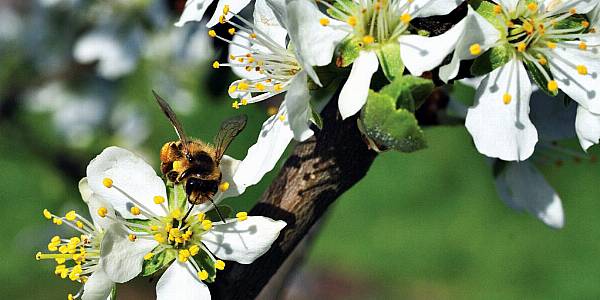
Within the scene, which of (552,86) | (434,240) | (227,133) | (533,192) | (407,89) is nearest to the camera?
(407,89)

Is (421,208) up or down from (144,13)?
down

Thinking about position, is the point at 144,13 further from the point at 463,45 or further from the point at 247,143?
the point at 463,45

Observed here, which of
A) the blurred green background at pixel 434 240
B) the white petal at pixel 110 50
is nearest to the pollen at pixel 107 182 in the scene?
the white petal at pixel 110 50

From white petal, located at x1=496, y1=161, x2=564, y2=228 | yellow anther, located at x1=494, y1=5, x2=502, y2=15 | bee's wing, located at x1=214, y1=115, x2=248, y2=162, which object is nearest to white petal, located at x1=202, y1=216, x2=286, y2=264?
bee's wing, located at x1=214, y1=115, x2=248, y2=162

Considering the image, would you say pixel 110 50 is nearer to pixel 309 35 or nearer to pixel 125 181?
pixel 125 181

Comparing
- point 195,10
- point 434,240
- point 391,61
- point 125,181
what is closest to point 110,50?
point 195,10

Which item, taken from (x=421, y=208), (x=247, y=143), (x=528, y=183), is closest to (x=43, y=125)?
(x=247, y=143)
